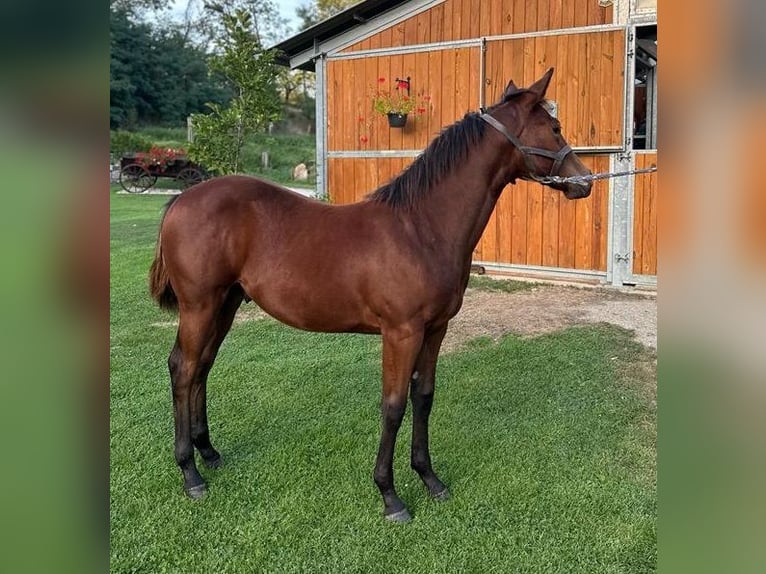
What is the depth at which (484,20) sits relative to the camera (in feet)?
23.8

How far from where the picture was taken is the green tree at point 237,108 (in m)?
6.28

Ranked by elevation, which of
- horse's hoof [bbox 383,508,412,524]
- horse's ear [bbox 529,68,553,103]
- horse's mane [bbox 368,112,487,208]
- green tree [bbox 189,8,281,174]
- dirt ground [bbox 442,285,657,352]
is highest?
green tree [bbox 189,8,281,174]

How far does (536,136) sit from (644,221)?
4.46 m

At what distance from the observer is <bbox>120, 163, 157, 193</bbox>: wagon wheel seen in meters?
20.2

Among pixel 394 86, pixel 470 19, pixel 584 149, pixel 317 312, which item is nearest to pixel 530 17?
pixel 470 19

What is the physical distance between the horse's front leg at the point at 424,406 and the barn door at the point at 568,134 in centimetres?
458

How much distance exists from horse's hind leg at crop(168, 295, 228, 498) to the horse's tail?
245 millimetres

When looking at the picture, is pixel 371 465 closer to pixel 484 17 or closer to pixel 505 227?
pixel 505 227

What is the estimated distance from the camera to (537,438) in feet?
11.3

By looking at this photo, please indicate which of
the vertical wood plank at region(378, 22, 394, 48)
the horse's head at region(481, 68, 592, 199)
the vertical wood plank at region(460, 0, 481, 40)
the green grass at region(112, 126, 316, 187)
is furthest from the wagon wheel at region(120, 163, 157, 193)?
the horse's head at region(481, 68, 592, 199)

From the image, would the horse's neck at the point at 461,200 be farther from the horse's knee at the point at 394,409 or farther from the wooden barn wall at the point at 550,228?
the wooden barn wall at the point at 550,228

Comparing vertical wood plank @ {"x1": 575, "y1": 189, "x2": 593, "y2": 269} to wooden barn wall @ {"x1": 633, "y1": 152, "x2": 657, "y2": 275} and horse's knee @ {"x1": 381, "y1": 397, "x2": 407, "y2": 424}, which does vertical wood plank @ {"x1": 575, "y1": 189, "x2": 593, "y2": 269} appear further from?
horse's knee @ {"x1": 381, "y1": 397, "x2": 407, "y2": 424}

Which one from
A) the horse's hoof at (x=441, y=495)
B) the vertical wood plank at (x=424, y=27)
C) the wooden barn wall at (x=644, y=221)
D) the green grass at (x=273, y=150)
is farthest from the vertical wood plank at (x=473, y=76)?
the green grass at (x=273, y=150)
